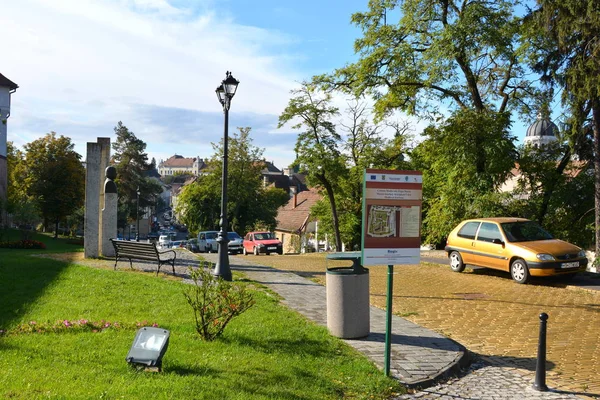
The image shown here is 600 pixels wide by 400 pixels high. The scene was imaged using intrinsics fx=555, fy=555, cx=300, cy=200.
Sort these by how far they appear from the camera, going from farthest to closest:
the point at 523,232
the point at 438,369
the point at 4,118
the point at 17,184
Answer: the point at 4,118 < the point at 17,184 < the point at 523,232 < the point at 438,369

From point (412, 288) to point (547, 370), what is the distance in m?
6.88

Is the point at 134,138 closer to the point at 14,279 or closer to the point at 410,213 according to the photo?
the point at 14,279

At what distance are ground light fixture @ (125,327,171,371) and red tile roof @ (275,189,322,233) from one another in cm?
5445

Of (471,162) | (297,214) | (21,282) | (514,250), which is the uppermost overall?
(471,162)

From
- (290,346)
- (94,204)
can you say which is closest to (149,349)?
(290,346)

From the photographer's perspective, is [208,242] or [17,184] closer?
[208,242]

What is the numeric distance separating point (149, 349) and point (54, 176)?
152 ft

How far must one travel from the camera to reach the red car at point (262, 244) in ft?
108

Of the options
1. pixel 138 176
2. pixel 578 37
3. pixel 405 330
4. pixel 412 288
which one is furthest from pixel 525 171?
pixel 138 176

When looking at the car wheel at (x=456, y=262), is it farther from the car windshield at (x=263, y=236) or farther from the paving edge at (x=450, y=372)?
the car windshield at (x=263, y=236)

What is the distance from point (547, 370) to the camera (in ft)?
22.5

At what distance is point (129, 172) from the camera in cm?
7569

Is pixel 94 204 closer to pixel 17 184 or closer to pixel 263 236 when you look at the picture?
pixel 263 236

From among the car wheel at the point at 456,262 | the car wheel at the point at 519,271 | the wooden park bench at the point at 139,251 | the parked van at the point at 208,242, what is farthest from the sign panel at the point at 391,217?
the parked van at the point at 208,242
